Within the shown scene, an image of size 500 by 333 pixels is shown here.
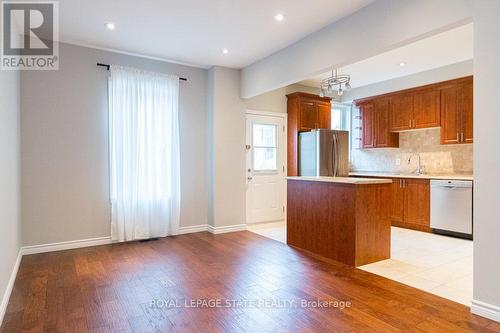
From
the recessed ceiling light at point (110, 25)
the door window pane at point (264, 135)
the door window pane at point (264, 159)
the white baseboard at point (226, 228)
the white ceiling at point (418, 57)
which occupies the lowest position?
the white baseboard at point (226, 228)

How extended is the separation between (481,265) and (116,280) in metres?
3.22

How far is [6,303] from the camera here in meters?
2.52

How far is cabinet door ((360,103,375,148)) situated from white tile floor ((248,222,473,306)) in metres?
2.14

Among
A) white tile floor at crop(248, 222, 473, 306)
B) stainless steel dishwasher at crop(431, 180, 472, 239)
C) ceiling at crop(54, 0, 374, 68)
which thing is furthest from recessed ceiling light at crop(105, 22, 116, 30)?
stainless steel dishwasher at crop(431, 180, 472, 239)

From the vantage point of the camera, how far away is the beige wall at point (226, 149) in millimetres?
5094

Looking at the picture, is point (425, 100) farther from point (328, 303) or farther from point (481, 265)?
point (328, 303)

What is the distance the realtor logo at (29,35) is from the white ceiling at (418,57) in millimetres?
4324

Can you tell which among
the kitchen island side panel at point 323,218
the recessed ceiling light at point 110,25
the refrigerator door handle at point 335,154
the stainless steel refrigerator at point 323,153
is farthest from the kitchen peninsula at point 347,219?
the recessed ceiling light at point 110,25

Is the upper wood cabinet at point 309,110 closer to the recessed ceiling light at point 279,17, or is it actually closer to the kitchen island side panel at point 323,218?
the kitchen island side panel at point 323,218

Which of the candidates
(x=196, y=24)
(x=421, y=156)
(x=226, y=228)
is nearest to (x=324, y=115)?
(x=421, y=156)

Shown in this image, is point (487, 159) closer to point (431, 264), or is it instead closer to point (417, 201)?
point (431, 264)

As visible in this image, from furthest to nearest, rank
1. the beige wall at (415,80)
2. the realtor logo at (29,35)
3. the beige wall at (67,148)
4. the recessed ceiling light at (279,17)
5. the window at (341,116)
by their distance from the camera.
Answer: the window at (341,116)
the beige wall at (415,80)
the beige wall at (67,148)
the recessed ceiling light at (279,17)
the realtor logo at (29,35)

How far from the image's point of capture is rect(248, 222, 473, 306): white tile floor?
287 centimetres

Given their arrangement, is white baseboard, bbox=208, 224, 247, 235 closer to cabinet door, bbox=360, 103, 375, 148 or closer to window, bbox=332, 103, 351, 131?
cabinet door, bbox=360, 103, 375, 148
